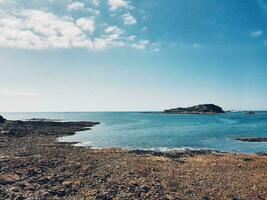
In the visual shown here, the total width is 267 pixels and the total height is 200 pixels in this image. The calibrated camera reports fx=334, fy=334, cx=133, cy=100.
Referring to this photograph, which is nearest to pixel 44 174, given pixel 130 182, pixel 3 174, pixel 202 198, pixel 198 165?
pixel 3 174

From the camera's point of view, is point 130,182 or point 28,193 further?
point 130,182

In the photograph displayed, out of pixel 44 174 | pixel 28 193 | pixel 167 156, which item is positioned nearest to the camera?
pixel 28 193

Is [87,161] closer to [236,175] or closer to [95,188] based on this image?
[95,188]

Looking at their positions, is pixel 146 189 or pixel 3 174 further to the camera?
pixel 3 174

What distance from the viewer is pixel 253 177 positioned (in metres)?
31.7

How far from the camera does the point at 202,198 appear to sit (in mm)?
24812

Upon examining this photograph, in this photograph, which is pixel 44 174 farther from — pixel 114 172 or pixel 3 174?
pixel 114 172

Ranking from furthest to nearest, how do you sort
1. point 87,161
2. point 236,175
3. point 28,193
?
point 87,161 → point 236,175 → point 28,193

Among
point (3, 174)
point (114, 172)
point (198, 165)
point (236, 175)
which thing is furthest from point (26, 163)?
point (236, 175)

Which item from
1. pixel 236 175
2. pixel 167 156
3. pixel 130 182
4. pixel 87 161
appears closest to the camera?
pixel 130 182

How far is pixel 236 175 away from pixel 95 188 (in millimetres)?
14406

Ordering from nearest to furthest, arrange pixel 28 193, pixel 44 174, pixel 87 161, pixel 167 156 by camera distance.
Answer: pixel 28 193 < pixel 44 174 < pixel 87 161 < pixel 167 156

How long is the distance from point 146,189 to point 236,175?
10959 mm

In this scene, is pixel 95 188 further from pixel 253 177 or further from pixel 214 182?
pixel 253 177
